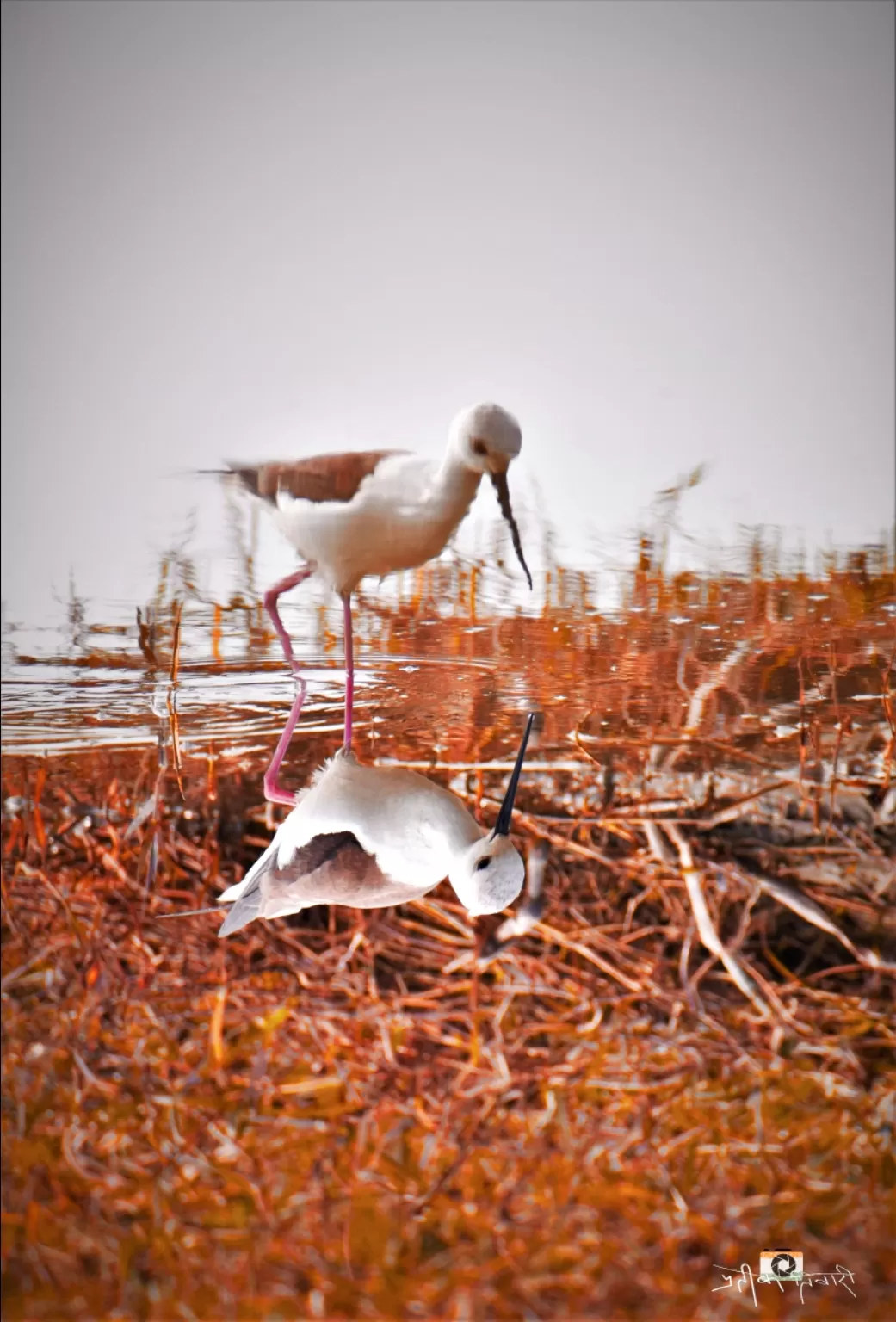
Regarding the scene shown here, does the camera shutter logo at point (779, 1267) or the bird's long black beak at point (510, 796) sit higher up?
the bird's long black beak at point (510, 796)

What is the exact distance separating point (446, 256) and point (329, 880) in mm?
601

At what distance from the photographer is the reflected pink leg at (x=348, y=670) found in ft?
2.50

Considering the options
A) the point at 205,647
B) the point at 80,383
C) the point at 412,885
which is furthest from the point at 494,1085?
the point at 80,383

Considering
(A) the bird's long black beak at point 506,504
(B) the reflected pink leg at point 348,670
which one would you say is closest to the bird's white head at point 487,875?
(B) the reflected pink leg at point 348,670

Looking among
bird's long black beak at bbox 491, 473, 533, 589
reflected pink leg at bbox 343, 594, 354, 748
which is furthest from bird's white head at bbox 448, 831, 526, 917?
bird's long black beak at bbox 491, 473, 533, 589

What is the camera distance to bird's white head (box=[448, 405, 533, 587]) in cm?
72

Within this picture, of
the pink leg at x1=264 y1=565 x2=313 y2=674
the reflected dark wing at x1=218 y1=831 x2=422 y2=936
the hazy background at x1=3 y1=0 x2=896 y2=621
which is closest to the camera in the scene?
the reflected dark wing at x1=218 y1=831 x2=422 y2=936

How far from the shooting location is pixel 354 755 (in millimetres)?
756

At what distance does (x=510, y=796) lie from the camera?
0.76 m

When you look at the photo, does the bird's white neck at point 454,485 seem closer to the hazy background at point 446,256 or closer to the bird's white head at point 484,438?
the bird's white head at point 484,438

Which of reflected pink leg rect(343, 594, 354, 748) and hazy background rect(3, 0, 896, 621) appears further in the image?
hazy background rect(3, 0, 896, 621)

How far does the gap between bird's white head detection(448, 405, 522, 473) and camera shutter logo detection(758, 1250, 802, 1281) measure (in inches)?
23.2

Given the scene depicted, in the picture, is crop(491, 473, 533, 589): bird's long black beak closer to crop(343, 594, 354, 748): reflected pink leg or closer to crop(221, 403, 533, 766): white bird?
crop(221, 403, 533, 766): white bird

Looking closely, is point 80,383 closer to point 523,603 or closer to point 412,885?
point 523,603
